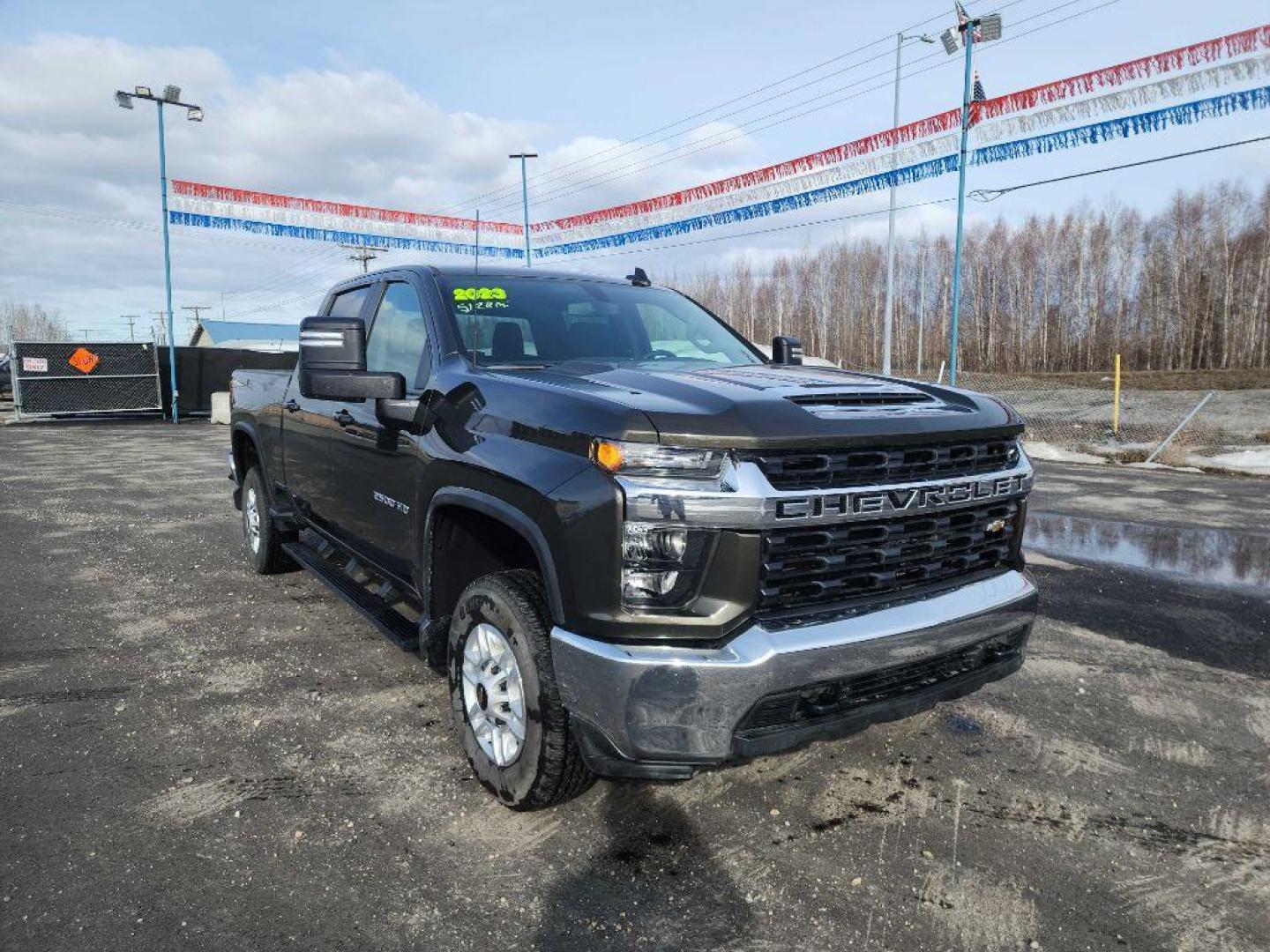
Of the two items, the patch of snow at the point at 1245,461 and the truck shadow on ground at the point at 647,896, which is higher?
the patch of snow at the point at 1245,461

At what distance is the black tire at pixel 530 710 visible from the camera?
2668mm

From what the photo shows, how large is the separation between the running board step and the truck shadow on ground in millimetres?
1186

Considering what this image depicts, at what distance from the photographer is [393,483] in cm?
363

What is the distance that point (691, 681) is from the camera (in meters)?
2.33

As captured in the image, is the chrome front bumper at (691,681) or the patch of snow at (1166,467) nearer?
the chrome front bumper at (691,681)

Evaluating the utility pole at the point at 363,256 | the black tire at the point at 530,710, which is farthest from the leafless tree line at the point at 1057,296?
the black tire at the point at 530,710

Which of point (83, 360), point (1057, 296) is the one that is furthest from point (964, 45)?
point (1057, 296)

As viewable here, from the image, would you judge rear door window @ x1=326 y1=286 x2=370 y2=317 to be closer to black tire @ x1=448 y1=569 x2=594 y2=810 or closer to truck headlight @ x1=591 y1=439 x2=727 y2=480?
black tire @ x1=448 y1=569 x2=594 y2=810

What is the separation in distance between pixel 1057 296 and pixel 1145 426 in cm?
4528

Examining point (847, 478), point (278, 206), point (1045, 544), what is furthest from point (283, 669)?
point (278, 206)

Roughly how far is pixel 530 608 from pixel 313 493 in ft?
8.22

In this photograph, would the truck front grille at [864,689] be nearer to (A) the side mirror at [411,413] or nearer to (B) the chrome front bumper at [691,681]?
(B) the chrome front bumper at [691,681]

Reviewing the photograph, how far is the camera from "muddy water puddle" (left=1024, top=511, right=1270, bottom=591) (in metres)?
6.39

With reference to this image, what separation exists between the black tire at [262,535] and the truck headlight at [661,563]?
4.09 meters
